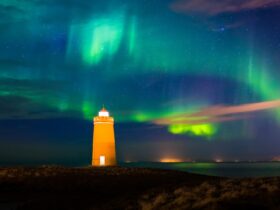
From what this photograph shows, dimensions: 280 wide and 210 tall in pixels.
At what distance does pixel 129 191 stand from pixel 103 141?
67.9ft

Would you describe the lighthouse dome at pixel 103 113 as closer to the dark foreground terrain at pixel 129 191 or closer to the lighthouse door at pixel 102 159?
the lighthouse door at pixel 102 159

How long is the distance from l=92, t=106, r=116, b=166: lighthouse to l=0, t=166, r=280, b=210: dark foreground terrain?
970 cm

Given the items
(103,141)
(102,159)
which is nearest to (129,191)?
(103,141)

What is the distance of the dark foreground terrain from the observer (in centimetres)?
1480

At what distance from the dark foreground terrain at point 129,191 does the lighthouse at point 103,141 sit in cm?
970

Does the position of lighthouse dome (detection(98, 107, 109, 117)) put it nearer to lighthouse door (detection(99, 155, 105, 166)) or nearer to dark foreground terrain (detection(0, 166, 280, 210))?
lighthouse door (detection(99, 155, 105, 166))

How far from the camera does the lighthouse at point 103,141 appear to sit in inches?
1901

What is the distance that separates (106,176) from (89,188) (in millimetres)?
5338

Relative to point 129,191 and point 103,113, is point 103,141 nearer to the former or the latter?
point 103,113

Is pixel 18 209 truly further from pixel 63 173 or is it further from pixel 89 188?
pixel 63 173

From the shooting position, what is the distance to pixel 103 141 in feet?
158

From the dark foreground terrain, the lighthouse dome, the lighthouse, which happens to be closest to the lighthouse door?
the lighthouse

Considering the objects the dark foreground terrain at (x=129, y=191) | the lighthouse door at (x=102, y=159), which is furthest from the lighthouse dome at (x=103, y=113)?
the dark foreground terrain at (x=129, y=191)

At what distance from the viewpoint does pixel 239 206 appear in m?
13.0
